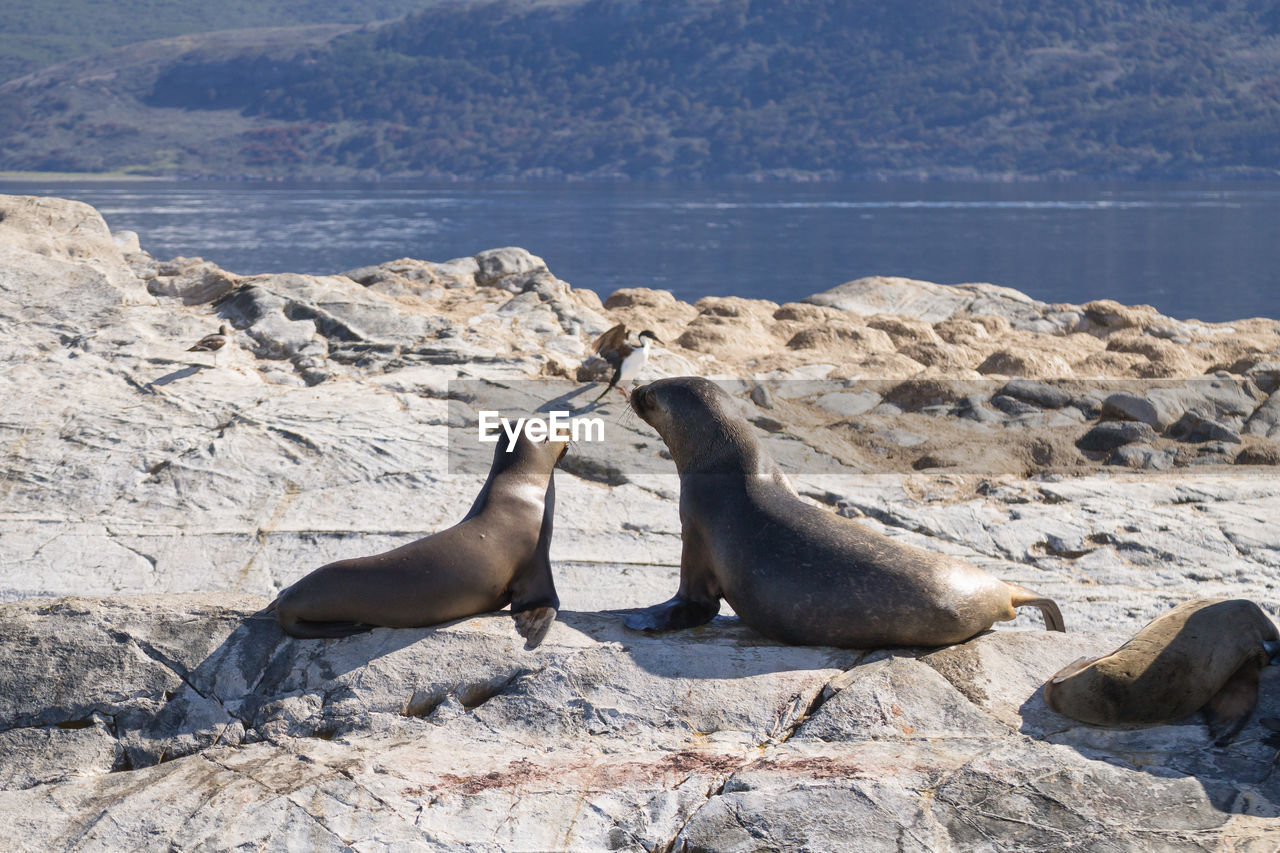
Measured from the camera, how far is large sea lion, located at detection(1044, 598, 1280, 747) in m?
4.23

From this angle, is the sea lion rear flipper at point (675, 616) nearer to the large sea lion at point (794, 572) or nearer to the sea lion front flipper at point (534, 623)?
the large sea lion at point (794, 572)

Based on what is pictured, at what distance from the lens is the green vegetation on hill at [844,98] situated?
14712 centimetres

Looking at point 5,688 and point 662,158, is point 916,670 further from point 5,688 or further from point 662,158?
point 662,158

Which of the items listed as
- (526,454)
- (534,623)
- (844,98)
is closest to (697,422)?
(526,454)

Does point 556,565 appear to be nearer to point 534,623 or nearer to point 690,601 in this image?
point 690,601

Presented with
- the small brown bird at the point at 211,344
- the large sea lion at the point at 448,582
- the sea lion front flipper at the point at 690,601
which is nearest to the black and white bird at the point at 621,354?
the small brown bird at the point at 211,344

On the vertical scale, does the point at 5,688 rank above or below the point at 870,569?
below

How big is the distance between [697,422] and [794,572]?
3.61 feet

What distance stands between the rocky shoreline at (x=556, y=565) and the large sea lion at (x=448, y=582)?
0.36 ft

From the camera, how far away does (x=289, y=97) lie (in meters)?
190

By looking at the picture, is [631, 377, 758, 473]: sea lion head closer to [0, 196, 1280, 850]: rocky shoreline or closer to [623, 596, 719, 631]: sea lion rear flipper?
[623, 596, 719, 631]: sea lion rear flipper

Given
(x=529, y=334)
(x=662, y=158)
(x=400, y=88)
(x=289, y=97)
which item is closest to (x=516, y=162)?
(x=662, y=158)

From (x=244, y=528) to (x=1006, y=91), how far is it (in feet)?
546

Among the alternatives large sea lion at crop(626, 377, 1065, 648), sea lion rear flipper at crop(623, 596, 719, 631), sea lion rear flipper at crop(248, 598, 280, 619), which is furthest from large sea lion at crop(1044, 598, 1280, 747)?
sea lion rear flipper at crop(248, 598, 280, 619)
